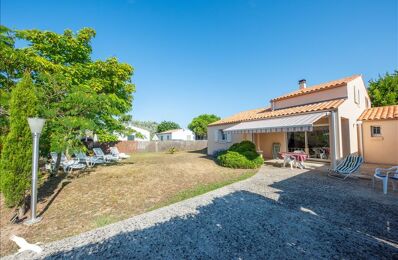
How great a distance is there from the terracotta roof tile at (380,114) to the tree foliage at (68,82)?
23.0 metres

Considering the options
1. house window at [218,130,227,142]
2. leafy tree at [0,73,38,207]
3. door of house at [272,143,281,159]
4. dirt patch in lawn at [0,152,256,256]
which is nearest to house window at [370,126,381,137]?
door of house at [272,143,281,159]

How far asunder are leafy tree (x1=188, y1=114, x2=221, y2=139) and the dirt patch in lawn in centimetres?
5085

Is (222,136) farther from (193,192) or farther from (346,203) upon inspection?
(346,203)

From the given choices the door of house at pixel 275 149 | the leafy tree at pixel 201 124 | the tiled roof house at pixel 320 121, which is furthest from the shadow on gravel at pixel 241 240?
the leafy tree at pixel 201 124

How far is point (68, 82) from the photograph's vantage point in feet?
41.3

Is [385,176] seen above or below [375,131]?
below

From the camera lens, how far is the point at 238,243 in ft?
15.5

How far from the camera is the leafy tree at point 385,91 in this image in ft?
90.9

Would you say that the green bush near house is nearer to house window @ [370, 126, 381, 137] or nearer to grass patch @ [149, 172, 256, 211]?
grass patch @ [149, 172, 256, 211]

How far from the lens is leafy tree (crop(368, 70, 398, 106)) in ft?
90.9

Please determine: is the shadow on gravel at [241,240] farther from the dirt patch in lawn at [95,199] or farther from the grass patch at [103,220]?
the dirt patch in lawn at [95,199]

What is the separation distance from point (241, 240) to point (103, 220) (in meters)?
5.11

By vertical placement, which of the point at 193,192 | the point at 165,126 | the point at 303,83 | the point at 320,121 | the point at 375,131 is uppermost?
the point at 303,83

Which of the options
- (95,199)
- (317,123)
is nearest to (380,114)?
(317,123)
